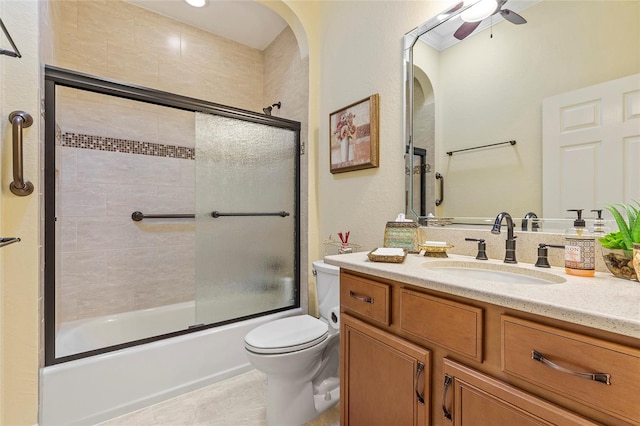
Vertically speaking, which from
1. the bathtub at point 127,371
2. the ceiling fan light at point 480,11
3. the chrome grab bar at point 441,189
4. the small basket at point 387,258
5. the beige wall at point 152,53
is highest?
the beige wall at point 152,53

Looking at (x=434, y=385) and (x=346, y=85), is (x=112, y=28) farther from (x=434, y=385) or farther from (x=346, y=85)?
(x=434, y=385)

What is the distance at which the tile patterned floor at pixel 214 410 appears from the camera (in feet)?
4.69

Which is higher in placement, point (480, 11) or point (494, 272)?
point (480, 11)

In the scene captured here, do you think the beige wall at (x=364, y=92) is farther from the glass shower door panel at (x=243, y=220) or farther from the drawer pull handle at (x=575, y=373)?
the drawer pull handle at (x=575, y=373)

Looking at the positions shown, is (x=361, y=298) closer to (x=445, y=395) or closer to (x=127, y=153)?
(x=445, y=395)

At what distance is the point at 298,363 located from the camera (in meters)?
1.35

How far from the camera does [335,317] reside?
159cm

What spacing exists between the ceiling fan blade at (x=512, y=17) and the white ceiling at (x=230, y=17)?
1762 mm

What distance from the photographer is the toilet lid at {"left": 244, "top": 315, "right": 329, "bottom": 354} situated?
1.31m

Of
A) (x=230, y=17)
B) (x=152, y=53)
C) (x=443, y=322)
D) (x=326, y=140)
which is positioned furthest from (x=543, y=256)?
(x=152, y=53)

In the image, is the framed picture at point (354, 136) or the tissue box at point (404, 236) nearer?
Answer: the tissue box at point (404, 236)

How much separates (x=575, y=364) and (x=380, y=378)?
22.7 inches

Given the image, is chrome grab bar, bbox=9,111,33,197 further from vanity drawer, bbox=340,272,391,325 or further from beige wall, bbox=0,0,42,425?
vanity drawer, bbox=340,272,391,325

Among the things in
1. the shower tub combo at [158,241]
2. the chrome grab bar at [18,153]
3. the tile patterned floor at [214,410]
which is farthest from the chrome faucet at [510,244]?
the chrome grab bar at [18,153]
